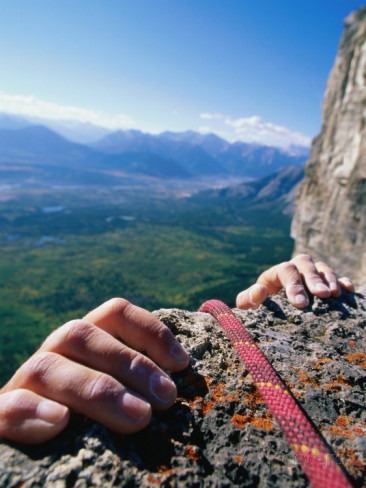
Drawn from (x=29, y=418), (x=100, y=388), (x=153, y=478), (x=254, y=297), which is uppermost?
(x=254, y=297)

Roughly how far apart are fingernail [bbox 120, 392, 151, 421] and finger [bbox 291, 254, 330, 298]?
194 centimetres

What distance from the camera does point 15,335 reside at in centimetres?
5006

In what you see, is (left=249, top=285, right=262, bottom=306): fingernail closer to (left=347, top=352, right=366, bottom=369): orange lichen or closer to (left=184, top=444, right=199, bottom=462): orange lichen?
(left=347, top=352, right=366, bottom=369): orange lichen

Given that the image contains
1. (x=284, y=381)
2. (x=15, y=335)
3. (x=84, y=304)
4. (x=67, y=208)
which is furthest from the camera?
(x=67, y=208)

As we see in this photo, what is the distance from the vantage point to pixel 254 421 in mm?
1598

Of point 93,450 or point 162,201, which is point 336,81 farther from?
point 162,201

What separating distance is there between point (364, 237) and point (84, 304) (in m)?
56.9

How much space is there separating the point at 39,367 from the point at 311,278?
241cm

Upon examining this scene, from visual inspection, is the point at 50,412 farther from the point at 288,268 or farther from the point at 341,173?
the point at 341,173

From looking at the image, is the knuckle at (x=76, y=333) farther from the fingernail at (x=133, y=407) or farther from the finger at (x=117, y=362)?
the fingernail at (x=133, y=407)

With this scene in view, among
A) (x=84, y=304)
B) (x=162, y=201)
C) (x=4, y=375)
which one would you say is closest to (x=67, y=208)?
(x=162, y=201)

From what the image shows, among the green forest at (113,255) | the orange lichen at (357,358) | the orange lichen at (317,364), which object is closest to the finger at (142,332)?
the orange lichen at (317,364)

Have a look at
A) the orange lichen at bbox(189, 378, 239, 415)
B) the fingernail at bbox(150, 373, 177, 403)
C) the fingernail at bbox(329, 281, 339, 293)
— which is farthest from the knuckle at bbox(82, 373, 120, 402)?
the fingernail at bbox(329, 281, 339, 293)

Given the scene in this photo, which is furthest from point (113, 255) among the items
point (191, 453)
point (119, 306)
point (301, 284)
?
point (191, 453)
